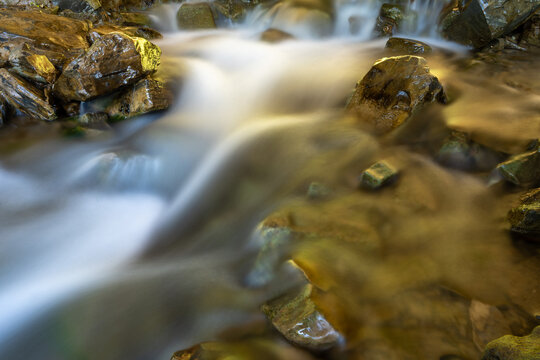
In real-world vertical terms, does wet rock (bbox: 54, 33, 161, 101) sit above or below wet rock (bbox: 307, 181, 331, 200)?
above

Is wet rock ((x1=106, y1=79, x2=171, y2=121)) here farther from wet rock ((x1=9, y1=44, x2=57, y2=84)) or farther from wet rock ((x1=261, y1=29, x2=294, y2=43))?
wet rock ((x1=261, y1=29, x2=294, y2=43))

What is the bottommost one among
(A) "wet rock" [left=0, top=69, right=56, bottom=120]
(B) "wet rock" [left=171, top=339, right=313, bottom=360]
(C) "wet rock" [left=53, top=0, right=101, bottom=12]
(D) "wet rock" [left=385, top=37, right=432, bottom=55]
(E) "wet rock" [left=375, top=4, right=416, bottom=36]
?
(B) "wet rock" [left=171, top=339, right=313, bottom=360]

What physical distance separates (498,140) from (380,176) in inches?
54.6

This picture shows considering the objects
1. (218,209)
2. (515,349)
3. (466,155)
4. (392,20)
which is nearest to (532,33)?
(392,20)

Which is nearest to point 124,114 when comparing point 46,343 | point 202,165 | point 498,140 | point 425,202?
point 202,165

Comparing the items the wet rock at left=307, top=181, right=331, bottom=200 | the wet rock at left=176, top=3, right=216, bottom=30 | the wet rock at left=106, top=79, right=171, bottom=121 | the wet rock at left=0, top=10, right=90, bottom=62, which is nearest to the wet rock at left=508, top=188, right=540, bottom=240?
the wet rock at left=307, top=181, right=331, bottom=200

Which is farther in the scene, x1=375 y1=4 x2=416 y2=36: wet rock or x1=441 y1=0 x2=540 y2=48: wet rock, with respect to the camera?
x1=375 y1=4 x2=416 y2=36: wet rock

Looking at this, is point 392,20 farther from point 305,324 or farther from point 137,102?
point 305,324

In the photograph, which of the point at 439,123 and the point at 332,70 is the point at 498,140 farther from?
the point at 332,70

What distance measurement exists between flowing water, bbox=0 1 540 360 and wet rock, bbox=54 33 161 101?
62 cm

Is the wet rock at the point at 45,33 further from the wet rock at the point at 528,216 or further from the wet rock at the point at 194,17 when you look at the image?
the wet rock at the point at 528,216

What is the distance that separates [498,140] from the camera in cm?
337

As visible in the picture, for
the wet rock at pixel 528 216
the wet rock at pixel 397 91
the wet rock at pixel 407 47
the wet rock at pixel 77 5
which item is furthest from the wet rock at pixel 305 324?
the wet rock at pixel 77 5

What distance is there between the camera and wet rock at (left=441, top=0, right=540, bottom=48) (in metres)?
5.58
